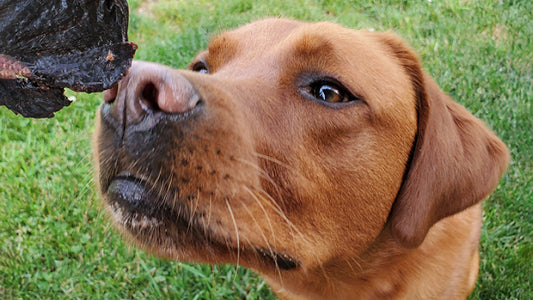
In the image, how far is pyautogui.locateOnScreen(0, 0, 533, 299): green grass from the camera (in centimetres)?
380

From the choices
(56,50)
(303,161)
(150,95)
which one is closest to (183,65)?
(303,161)

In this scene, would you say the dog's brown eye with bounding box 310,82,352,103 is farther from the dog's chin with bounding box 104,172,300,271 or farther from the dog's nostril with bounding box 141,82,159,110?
the dog's nostril with bounding box 141,82,159,110

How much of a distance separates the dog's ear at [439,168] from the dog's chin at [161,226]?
2.81ft

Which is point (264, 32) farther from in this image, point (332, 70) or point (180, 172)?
point (180, 172)

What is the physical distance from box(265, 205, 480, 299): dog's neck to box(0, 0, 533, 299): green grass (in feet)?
1.79

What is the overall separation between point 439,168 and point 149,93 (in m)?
1.52

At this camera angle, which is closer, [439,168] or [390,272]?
[439,168]

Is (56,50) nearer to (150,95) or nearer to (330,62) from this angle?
(150,95)

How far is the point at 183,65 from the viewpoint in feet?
18.5

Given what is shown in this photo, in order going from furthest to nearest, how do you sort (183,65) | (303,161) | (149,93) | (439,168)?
1. (183,65)
2. (439,168)
3. (303,161)
4. (149,93)

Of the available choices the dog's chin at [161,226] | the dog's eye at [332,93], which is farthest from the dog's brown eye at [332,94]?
the dog's chin at [161,226]

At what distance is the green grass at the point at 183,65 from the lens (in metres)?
3.80

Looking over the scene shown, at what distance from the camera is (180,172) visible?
5.77 feet

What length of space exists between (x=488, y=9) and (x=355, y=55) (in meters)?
4.81
